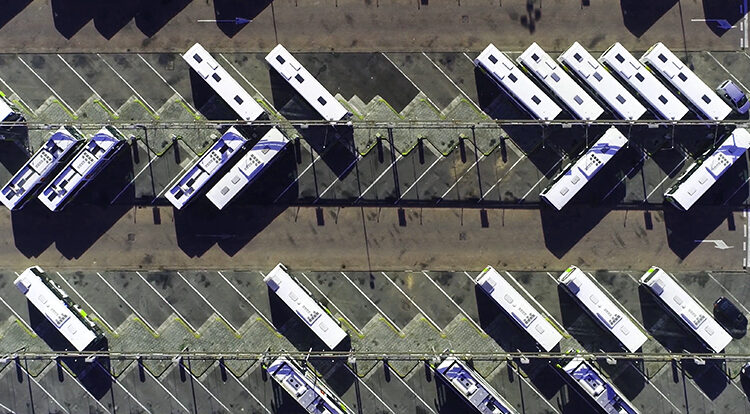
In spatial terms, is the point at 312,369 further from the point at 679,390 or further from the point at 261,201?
the point at 679,390

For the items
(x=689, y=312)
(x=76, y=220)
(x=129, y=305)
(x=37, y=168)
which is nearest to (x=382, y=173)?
(x=129, y=305)

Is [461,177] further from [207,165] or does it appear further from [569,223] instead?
[207,165]

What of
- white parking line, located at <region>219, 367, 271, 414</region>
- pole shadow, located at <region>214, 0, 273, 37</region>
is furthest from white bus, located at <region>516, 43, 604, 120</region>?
white parking line, located at <region>219, 367, 271, 414</region>

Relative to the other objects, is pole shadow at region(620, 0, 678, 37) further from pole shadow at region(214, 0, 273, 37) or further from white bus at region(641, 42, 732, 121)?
pole shadow at region(214, 0, 273, 37)

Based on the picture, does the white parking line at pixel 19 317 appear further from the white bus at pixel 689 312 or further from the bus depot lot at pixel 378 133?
the white bus at pixel 689 312

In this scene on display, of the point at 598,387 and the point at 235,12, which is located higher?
→ the point at 235,12
